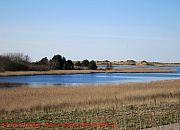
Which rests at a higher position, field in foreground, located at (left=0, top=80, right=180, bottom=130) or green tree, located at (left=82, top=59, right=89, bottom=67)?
green tree, located at (left=82, top=59, right=89, bottom=67)

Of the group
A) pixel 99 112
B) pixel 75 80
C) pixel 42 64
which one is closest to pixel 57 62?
pixel 42 64

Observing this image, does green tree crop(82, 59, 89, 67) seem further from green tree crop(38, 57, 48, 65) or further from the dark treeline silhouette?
green tree crop(38, 57, 48, 65)

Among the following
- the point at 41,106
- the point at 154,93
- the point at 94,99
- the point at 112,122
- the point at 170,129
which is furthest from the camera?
the point at 154,93

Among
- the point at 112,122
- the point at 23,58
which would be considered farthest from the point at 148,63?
the point at 112,122

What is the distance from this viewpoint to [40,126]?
9.79 m

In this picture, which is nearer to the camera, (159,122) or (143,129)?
(143,129)

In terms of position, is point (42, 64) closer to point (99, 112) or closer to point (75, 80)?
point (75, 80)

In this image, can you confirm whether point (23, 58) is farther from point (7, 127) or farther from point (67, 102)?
point (7, 127)

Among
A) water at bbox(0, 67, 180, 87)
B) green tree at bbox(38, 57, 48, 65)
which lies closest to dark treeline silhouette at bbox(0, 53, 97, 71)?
green tree at bbox(38, 57, 48, 65)

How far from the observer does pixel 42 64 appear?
97.3m

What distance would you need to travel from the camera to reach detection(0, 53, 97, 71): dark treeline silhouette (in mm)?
87431

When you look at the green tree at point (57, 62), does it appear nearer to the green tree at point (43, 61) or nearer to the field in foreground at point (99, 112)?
the green tree at point (43, 61)

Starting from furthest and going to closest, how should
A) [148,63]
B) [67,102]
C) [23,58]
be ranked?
1. [148,63]
2. [23,58]
3. [67,102]

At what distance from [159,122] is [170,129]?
1678 millimetres
